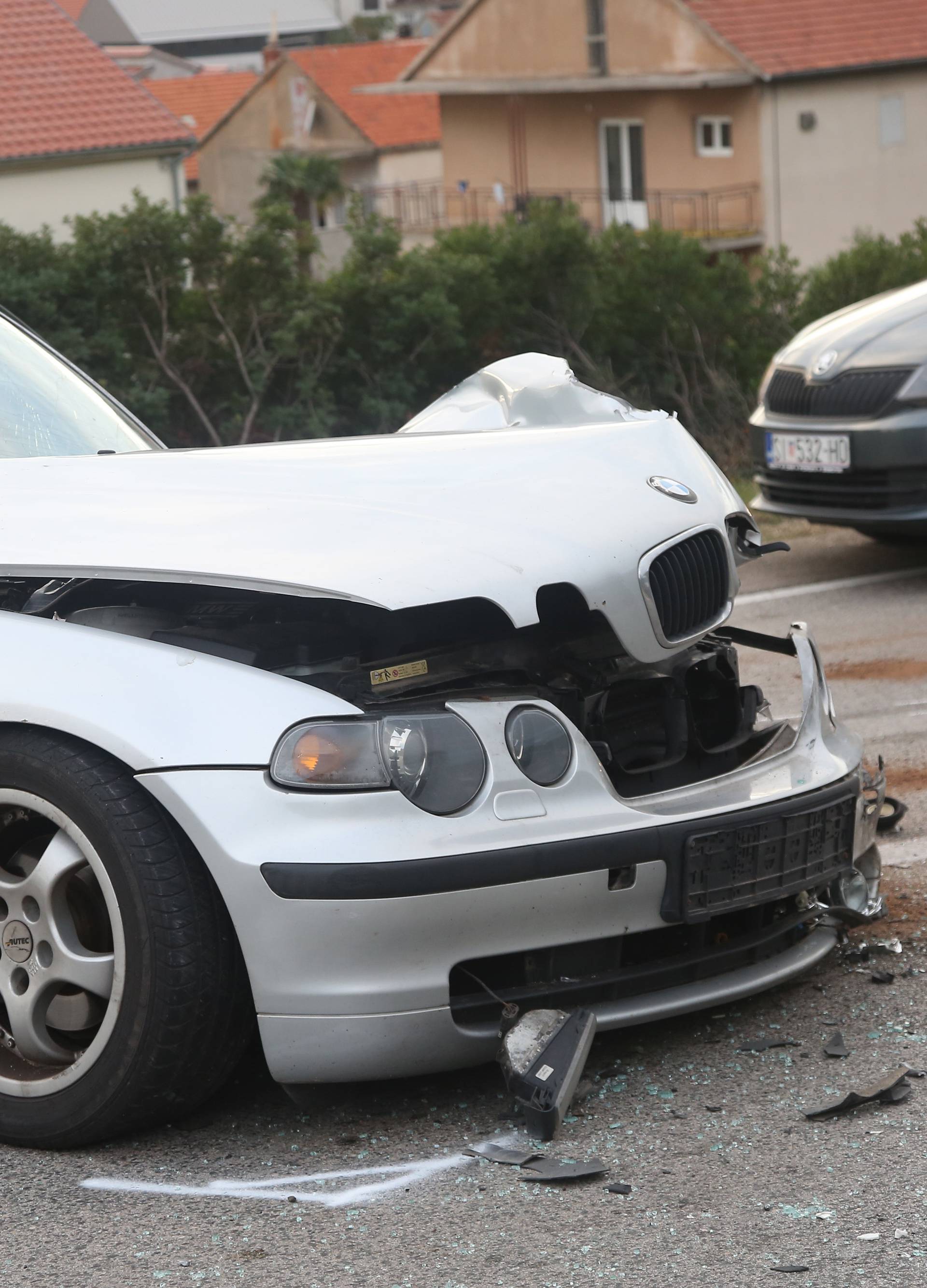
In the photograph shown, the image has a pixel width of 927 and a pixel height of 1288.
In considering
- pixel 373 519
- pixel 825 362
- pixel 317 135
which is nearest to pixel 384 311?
pixel 825 362

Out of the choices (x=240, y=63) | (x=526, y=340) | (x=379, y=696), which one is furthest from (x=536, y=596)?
(x=240, y=63)

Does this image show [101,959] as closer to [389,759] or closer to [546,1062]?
[389,759]

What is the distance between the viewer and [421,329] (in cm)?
1919

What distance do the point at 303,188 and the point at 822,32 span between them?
18855 mm

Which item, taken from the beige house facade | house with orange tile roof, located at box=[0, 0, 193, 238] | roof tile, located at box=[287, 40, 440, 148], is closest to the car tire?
house with orange tile roof, located at box=[0, 0, 193, 238]

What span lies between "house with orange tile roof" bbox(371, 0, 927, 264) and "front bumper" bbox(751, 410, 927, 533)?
31.9m

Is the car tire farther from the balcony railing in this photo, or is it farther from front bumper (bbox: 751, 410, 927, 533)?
the balcony railing

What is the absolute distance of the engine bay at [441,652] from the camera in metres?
3.04

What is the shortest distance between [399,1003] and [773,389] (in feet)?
18.7

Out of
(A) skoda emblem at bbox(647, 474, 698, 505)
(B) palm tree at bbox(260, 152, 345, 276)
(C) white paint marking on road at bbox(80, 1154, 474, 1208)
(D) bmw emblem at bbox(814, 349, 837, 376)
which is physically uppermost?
(B) palm tree at bbox(260, 152, 345, 276)

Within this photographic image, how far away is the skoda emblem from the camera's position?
11.0ft

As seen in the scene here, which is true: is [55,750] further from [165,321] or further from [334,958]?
[165,321]

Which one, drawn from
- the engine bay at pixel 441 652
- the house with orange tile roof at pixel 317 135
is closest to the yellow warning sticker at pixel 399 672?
the engine bay at pixel 441 652

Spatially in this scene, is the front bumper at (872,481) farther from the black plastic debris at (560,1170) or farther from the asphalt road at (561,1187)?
the black plastic debris at (560,1170)
